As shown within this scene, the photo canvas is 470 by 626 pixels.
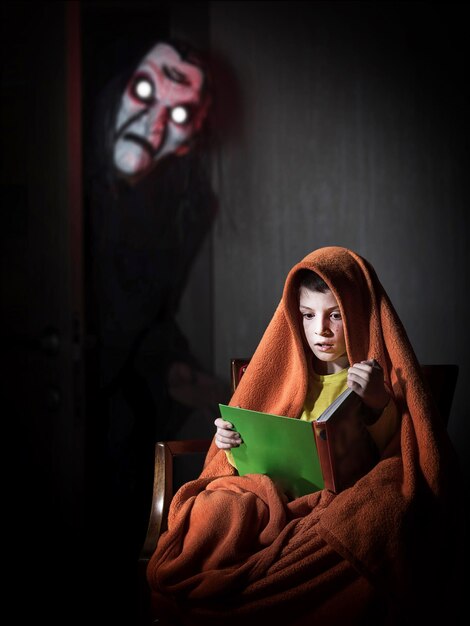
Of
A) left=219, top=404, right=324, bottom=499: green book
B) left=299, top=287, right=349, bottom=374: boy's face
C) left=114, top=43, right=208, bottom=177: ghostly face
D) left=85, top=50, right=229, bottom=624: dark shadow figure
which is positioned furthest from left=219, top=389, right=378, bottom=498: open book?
left=114, top=43, right=208, bottom=177: ghostly face

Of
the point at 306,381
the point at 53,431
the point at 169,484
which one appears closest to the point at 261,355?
the point at 306,381

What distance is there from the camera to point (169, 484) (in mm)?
1600

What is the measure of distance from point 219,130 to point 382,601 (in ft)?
5.23

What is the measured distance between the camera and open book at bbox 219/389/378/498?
4.25 feet

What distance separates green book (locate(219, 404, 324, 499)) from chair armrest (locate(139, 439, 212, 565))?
0.21 m

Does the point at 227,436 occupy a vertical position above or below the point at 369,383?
below

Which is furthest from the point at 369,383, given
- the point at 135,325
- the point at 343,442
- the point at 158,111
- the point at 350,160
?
the point at 158,111

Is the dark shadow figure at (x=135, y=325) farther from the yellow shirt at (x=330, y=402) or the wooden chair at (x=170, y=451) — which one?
the yellow shirt at (x=330, y=402)

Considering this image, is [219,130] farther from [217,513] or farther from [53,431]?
[217,513]

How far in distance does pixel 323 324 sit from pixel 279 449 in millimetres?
254

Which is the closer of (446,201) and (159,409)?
(446,201)

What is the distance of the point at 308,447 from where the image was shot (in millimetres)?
1339

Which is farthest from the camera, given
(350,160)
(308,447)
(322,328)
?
(350,160)

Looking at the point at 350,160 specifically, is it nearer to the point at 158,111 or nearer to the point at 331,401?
the point at 158,111
